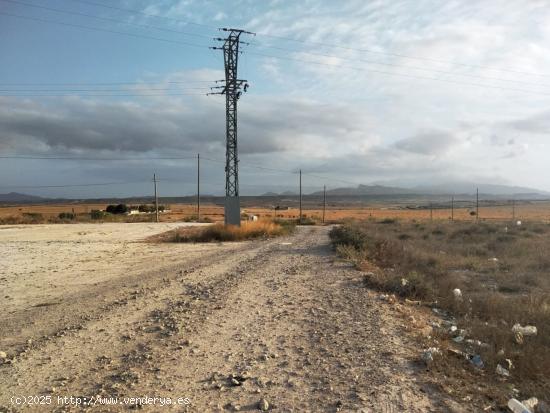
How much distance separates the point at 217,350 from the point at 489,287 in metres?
10.2

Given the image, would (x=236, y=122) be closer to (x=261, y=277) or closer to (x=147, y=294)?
(x=261, y=277)

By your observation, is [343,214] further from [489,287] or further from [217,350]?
[217,350]

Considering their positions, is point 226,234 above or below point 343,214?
above

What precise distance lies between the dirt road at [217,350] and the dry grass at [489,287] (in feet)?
4.00

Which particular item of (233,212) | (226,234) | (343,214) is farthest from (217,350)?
(343,214)

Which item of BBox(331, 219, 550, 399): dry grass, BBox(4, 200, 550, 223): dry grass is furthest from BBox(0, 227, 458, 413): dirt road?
BBox(4, 200, 550, 223): dry grass

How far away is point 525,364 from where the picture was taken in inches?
264

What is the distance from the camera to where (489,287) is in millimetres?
14352

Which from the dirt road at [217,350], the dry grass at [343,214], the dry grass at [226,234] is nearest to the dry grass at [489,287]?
the dirt road at [217,350]

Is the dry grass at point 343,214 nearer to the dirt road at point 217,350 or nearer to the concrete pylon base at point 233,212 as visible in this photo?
the concrete pylon base at point 233,212

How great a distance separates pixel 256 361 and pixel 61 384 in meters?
2.37

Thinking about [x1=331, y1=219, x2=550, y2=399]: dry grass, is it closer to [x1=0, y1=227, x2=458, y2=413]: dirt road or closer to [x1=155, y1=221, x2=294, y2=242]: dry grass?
[x1=0, y1=227, x2=458, y2=413]: dirt road

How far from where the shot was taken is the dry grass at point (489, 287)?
6.89 metres

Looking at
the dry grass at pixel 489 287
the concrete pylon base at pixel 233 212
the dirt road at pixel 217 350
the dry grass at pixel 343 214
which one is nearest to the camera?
the dirt road at pixel 217 350
